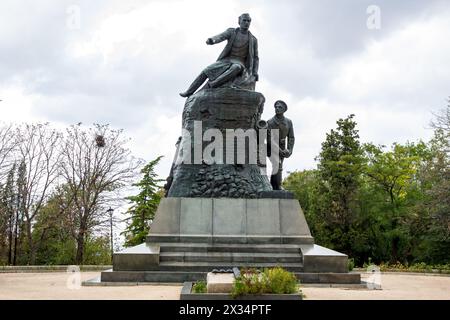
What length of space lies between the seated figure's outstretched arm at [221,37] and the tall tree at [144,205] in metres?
16.4

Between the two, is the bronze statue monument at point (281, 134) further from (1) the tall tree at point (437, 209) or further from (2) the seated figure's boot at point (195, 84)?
(1) the tall tree at point (437, 209)

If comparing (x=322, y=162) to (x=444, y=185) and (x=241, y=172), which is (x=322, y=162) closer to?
(x=444, y=185)

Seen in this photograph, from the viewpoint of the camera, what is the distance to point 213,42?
14.7 meters

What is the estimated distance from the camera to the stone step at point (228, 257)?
37.5 feet

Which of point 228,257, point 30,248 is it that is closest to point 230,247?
point 228,257

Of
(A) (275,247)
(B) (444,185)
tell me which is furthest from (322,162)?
(A) (275,247)

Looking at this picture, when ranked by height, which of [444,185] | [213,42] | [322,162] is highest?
[213,42]

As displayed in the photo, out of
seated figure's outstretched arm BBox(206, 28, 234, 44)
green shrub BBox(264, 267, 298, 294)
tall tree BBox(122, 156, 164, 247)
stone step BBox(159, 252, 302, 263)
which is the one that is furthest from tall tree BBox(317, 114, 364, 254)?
green shrub BBox(264, 267, 298, 294)

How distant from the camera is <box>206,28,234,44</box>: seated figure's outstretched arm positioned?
1472 centimetres

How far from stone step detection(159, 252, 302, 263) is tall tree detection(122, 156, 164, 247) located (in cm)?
1738

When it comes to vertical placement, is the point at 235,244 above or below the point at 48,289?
above
